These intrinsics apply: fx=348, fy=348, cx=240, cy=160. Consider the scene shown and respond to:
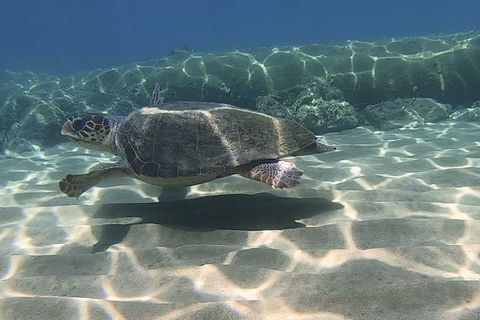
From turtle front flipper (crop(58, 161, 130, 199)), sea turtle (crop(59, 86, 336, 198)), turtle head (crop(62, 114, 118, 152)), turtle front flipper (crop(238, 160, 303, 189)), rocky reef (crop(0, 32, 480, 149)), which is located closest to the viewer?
turtle front flipper (crop(238, 160, 303, 189))

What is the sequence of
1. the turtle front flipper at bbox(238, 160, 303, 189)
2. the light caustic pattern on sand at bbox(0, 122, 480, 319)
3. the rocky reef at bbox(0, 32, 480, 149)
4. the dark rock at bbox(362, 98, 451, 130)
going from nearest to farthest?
the light caustic pattern on sand at bbox(0, 122, 480, 319) < the turtle front flipper at bbox(238, 160, 303, 189) < the dark rock at bbox(362, 98, 451, 130) < the rocky reef at bbox(0, 32, 480, 149)

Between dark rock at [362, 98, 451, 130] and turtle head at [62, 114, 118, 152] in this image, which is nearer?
turtle head at [62, 114, 118, 152]

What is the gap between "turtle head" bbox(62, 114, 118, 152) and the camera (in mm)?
4935

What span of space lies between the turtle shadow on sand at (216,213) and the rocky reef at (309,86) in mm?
5659

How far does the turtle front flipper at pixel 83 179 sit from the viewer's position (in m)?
4.09

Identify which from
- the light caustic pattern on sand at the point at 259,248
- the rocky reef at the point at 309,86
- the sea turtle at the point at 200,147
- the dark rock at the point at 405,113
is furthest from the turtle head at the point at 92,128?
the dark rock at the point at 405,113

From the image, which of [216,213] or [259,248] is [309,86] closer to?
[216,213]

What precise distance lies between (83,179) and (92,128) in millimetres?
1045

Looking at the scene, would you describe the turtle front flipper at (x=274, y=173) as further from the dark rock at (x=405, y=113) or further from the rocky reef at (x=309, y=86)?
Result: the dark rock at (x=405, y=113)

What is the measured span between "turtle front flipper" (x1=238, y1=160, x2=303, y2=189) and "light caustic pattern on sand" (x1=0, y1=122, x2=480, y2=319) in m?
0.49

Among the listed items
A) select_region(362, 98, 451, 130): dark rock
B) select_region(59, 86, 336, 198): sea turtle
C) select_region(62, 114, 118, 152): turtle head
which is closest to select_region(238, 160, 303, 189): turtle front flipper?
select_region(59, 86, 336, 198): sea turtle

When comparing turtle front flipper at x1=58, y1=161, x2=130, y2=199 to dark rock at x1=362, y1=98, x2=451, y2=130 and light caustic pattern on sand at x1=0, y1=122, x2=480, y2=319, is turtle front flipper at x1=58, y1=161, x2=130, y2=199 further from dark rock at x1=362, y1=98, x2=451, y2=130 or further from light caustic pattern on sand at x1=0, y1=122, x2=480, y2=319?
dark rock at x1=362, y1=98, x2=451, y2=130

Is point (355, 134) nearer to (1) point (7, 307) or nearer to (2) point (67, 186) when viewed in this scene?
(2) point (67, 186)

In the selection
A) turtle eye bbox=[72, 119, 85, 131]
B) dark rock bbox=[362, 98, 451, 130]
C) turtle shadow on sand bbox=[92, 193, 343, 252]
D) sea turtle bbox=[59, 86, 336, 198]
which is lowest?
turtle shadow on sand bbox=[92, 193, 343, 252]
